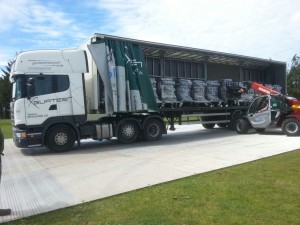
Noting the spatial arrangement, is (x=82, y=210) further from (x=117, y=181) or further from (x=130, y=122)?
(x=130, y=122)

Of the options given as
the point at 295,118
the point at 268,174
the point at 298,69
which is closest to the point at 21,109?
the point at 268,174

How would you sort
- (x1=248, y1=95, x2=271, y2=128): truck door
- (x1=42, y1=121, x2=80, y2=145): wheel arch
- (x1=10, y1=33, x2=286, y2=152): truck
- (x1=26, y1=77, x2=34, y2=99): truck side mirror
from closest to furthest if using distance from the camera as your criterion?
(x1=26, y1=77, x2=34, y2=99): truck side mirror → (x1=10, y1=33, x2=286, y2=152): truck → (x1=42, y1=121, x2=80, y2=145): wheel arch → (x1=248, y1=95, x2=271, y2=128): truck door

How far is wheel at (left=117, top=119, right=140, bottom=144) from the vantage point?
1352 centimetres

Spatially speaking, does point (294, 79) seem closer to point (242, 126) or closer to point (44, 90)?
point (242, 126)

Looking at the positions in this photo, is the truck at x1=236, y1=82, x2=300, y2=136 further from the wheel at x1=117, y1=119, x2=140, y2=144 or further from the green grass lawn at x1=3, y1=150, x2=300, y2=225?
the green grass lawn at x1=3, y1=150, x2=300, y2=225

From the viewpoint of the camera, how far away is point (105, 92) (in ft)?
41.7

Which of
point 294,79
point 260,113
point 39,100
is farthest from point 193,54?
point 294,79

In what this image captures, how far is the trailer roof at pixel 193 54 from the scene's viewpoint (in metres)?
13.9

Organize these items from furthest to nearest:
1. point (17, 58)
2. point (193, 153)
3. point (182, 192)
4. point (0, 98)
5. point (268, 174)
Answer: point (0, 98)
point (17, 58)
point (193, 153)
point (268, 174)
point (182, 192)

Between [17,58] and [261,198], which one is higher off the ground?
[17,58]

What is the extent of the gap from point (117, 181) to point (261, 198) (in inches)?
115

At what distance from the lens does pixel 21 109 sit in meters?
11.5

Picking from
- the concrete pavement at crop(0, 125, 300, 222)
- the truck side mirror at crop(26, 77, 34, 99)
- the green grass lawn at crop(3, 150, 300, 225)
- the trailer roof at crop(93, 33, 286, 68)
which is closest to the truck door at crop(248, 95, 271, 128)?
the trailer roof at crop(93, 33, 286, 68)

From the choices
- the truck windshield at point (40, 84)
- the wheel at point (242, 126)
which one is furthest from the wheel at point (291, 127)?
the truck windshield at point (40, 84)
